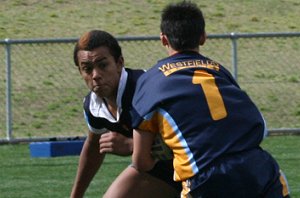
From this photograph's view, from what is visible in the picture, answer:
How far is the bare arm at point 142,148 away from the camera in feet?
14.6

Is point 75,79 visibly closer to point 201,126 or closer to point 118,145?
point 118,145

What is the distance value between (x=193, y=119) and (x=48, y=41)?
851 centimetres

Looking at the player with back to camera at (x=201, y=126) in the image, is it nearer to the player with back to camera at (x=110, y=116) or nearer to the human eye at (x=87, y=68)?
the player with back to camera at (x=110, y=116)

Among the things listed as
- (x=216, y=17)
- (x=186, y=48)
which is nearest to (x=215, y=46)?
(x=216, y=17)

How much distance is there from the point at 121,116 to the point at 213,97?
1.01 metres

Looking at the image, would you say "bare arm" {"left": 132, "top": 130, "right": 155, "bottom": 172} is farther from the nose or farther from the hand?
the nose

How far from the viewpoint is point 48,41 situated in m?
12.7

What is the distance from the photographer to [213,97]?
4.39m

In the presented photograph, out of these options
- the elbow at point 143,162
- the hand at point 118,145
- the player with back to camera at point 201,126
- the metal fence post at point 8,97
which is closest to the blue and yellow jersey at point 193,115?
the player with back to camera at point 201,126

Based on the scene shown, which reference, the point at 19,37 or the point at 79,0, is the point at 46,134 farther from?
the point at 79,0

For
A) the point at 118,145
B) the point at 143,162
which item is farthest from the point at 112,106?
the point at 143,162

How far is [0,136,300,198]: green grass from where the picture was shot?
902 centimetres

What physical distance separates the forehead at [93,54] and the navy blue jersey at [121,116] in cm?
30

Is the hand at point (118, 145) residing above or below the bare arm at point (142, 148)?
below
